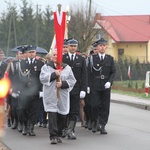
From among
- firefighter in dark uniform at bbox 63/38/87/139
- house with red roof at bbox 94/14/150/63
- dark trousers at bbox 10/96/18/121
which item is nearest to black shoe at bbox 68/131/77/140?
firefighter in dark uniform at bbox 63/38/87/139

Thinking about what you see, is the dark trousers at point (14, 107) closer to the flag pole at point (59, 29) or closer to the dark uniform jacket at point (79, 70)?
the dark uniform jacket at point (79, 70)

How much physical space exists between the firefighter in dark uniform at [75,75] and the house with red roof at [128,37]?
53.8 metres

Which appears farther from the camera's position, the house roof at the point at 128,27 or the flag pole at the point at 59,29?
the house roof at the point at 128,27

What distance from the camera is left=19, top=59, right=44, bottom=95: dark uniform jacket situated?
10930 millimetres

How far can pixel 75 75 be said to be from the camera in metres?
10.8

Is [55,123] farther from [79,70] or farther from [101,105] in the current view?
[101,105]

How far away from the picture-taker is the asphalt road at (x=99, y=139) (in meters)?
9.41

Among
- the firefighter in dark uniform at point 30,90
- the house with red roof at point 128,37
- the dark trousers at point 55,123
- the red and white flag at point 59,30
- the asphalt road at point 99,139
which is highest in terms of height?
the house with red roof at point 128,37

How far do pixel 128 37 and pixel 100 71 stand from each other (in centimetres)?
5620

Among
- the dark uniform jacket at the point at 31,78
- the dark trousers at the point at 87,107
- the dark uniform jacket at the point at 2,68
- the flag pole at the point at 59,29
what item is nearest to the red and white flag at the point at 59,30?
the flag pole at the point at 59,29

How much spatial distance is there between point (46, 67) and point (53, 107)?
78cm

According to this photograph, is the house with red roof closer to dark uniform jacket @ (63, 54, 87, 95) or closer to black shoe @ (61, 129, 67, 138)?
dark uniform jacket @ (63, 54, 87, 95)

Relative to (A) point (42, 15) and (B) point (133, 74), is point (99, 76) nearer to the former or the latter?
(B) point (133, 74)

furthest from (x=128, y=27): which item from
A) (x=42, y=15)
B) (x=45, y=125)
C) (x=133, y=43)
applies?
(x=45, y=125)
